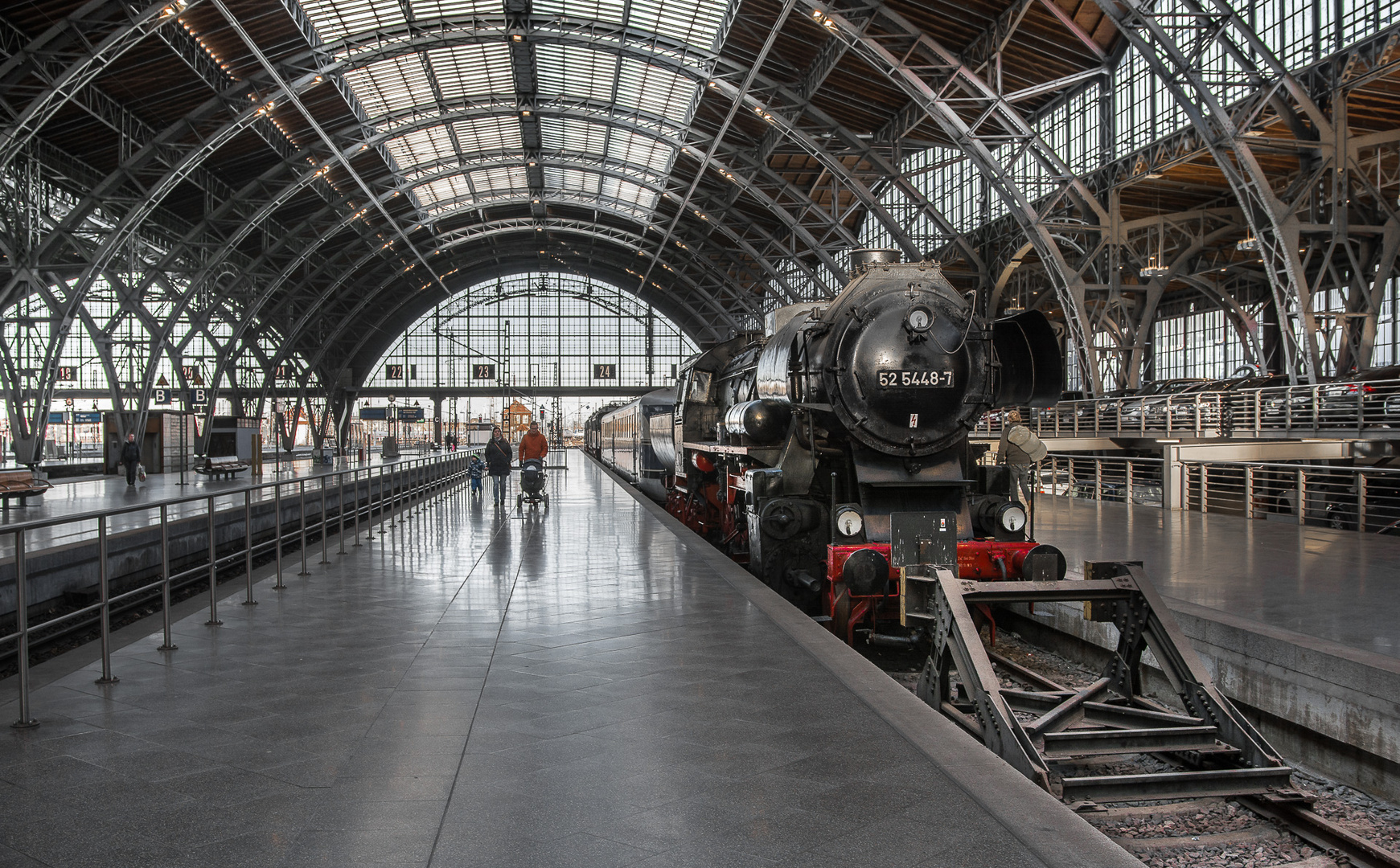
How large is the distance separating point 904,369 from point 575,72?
3018 centimetres

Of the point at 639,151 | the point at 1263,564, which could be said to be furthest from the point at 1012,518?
the point at 639,151

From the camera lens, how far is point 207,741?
4352 mm

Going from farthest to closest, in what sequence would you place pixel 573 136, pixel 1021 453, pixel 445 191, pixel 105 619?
pixel 445 191 → pixel 573 136 → pixel 1021 453 → pixel 105 619

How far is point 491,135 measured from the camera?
1641 inches

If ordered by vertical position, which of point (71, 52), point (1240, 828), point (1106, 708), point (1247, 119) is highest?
point (71, 52)

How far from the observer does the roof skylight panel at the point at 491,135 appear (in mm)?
39594

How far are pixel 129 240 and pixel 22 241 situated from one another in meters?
5.78

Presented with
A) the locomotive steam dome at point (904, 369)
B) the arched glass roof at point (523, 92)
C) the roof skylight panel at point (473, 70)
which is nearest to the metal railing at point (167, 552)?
the locomotive steam dome at point (904, 369)

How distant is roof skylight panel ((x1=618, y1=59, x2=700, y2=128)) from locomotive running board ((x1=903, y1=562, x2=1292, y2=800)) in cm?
2790

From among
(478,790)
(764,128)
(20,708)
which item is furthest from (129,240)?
(478,790)

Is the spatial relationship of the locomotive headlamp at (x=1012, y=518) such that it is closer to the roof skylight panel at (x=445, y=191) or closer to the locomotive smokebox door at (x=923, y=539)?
the locomotive smokebox door at (x=923, y=539)

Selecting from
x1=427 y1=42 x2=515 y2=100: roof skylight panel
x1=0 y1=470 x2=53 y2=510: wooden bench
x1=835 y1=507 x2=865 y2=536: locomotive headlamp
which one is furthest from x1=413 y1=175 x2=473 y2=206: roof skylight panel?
x1=835 y1=507 x2=865 y2=536: locomotive headlamp

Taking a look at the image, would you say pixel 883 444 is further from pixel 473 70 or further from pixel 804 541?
pixel 473 70

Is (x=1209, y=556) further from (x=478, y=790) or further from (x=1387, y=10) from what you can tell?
(x=1387, y=10)
